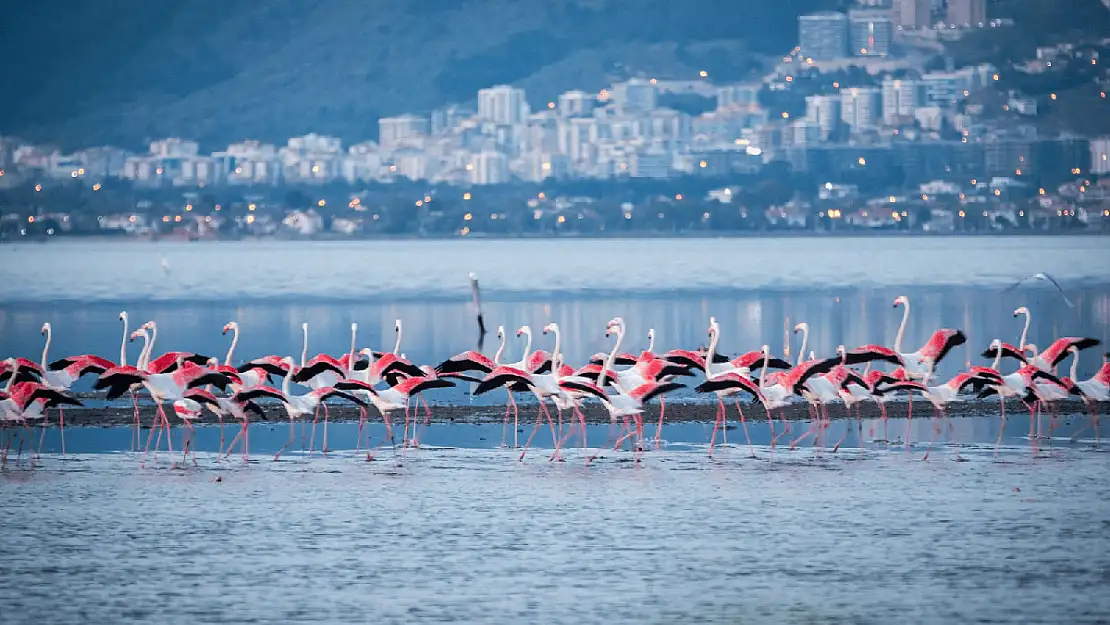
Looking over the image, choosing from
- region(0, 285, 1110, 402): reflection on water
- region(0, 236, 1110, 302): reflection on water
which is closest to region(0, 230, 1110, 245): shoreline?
region(0, 236, 1110, 302): reflection on water

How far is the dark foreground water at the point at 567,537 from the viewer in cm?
1159

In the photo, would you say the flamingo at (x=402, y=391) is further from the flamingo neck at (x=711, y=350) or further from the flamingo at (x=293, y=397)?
the flamingo neck at (x=711, y=350)

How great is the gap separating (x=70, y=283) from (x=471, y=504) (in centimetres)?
6155

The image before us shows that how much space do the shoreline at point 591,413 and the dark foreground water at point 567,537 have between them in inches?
84.1

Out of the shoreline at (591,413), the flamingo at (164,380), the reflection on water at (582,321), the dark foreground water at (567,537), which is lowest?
the dark foreground water at (567,537)

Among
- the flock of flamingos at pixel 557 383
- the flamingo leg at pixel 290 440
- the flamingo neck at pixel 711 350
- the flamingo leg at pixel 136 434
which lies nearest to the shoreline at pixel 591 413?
the flock of flamingos at pixel 557 383

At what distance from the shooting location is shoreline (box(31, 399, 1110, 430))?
66.4 feet

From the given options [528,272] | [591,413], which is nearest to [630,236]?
[528,272]

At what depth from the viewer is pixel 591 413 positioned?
2069 centimetres

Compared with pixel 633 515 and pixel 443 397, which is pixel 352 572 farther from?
pixel 443 397

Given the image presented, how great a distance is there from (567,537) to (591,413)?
23.4 ft

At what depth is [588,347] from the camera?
32.6 metres

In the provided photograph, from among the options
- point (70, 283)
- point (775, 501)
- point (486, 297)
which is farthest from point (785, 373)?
point (70, 283)

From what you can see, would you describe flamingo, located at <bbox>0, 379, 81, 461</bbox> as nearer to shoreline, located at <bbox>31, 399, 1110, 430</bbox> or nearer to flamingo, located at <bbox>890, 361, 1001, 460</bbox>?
shoreline, located at <bbox>31, 399, 1110, 430</bbox>
